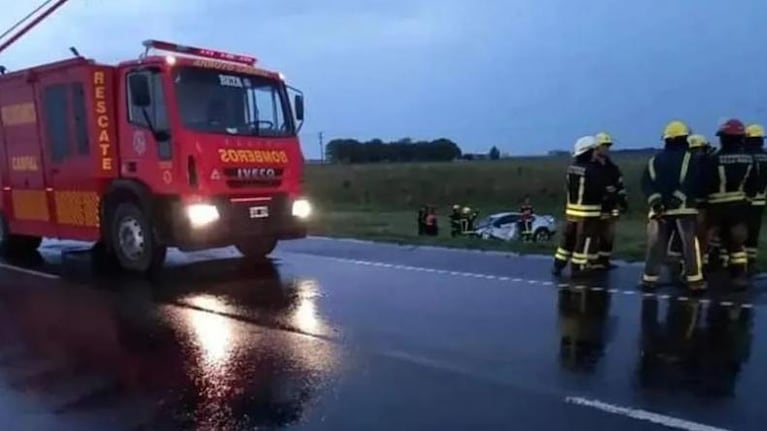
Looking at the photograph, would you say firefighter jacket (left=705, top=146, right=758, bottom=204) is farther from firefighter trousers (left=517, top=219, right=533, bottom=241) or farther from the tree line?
the tree line

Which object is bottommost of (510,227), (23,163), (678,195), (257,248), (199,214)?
(510,227)

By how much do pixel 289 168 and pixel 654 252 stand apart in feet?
16.8

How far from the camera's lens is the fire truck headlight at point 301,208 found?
38.0 ft

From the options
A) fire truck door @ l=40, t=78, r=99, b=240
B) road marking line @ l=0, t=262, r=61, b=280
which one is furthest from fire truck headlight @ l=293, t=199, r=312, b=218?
road marking line @ l=0, t=262, r=61, b=280

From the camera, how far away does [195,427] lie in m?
4.65

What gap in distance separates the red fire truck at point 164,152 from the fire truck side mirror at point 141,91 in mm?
13

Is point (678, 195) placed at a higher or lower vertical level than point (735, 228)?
higher

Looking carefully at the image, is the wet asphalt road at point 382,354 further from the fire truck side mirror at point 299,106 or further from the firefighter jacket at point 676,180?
the fire truck side mirror at point 299,106

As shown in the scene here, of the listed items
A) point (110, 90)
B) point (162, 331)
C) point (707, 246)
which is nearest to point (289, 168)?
point (110, 90)

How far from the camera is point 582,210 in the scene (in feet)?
32.7

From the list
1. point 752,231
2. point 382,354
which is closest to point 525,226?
point 752,231

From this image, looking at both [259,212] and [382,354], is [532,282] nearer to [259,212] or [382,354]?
[382,354]

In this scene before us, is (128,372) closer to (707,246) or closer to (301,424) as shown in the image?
(301,424)

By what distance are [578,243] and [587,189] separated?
668mm
